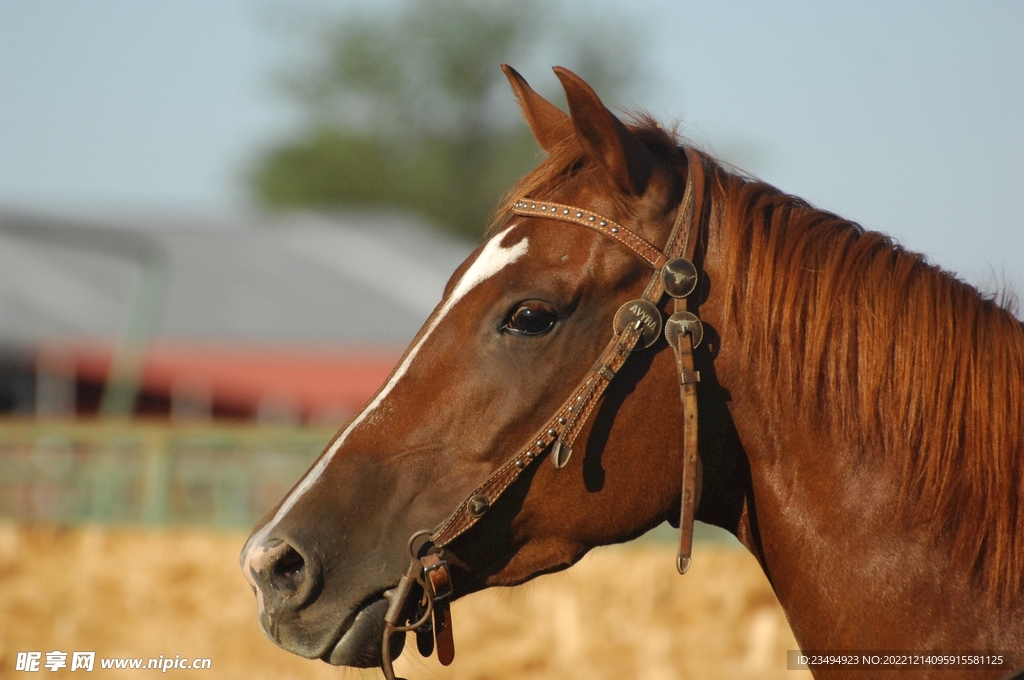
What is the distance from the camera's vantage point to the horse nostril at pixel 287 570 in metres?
2.04

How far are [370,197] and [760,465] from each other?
41381 millimetres

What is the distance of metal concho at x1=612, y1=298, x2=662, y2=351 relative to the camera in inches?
82.8

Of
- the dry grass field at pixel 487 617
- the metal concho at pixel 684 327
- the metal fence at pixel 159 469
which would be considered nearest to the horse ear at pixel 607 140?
the metal concho at pixel 684 327

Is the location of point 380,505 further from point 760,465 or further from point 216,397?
point 216,397

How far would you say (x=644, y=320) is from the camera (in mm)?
2104

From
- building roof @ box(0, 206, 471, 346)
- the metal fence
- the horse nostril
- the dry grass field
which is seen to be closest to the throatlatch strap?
the horse nostril

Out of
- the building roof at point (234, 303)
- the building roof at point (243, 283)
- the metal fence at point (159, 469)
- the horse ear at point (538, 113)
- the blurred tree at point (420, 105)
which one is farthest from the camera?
the blurred tree at point (420, 105)

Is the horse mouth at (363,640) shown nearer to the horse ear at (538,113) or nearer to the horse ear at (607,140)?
the horse ear at (607,140)

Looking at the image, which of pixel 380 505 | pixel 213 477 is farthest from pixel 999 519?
pixel 213 477

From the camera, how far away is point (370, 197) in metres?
42.5

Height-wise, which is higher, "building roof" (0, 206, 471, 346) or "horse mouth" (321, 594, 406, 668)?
"building roof" (0, 206, 471, 346)

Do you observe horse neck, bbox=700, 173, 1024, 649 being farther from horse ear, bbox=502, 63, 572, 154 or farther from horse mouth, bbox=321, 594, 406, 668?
horse mouth, bbox=321, 594, 406, 668

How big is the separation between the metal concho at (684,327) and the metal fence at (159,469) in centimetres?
600

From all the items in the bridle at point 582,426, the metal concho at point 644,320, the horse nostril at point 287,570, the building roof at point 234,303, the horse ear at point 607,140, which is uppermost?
the building roof at point 234,303
